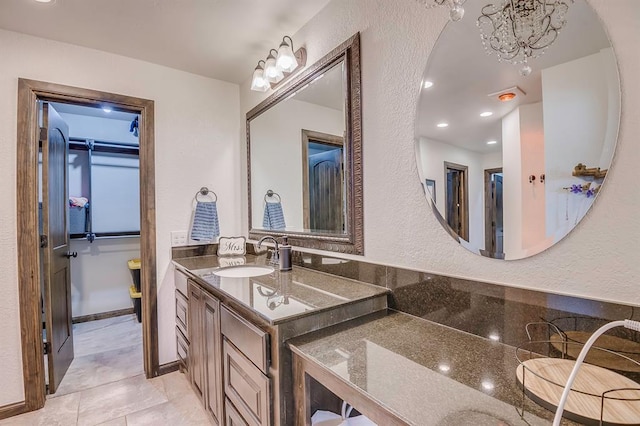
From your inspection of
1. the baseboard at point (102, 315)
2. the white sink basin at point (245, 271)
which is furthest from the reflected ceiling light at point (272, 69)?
the baseboard at point (102, 315)

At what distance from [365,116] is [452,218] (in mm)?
644

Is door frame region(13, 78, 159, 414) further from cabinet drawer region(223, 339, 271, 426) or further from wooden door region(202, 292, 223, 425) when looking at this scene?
cabinet drawer region(223, 339, 271, 426)

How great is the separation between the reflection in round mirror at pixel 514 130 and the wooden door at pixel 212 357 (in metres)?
1.17

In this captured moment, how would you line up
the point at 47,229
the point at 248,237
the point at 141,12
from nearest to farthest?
the point at 141,12 → the point at 47,229 → the point at 248,237

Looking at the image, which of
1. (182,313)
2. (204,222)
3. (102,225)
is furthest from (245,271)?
(102,225)

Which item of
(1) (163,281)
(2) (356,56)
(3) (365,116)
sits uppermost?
(2) (356,56)

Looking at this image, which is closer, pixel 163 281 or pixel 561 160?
pixel 561 160

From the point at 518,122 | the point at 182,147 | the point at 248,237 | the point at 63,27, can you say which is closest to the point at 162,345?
the point at 248,237

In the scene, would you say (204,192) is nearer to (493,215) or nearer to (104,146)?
(104,146)

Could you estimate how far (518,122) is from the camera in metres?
1.01

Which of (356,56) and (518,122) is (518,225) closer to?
(518,122)

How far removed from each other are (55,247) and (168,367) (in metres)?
1.21

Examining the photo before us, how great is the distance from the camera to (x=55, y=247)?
2.24 meters

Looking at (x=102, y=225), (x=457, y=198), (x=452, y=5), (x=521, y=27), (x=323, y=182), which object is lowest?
(x=102, y=225)
